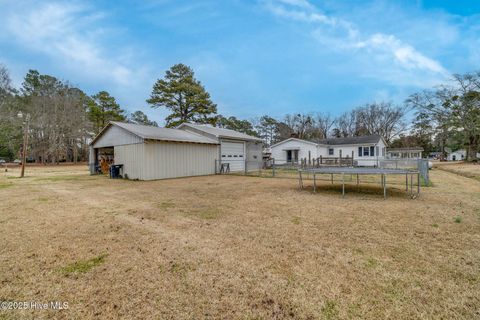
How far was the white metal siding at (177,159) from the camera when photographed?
1277 centimetres

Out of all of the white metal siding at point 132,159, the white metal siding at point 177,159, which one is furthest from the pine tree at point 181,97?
the white metal siding at point 132,159

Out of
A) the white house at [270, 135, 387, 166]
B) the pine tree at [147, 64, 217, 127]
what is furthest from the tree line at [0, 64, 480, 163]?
the white house at [270, 135, 387, 166]

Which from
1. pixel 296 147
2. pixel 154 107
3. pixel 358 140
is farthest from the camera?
pixel 154 107

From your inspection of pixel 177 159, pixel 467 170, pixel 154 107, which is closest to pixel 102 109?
pixel 154 107

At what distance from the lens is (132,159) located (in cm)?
1320

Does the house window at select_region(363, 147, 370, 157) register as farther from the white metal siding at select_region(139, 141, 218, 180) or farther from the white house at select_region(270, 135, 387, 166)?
the white metal siding at select_region(139, 141, 218, 180)

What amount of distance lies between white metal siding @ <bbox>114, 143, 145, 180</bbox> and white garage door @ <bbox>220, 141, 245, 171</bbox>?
6.51 metres

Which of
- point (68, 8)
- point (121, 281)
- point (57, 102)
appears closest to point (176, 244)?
point (121, 281)

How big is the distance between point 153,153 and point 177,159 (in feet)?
5.53

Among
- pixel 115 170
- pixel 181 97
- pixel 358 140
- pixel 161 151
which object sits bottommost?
pixel 115 170

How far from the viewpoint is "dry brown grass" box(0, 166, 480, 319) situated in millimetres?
2086

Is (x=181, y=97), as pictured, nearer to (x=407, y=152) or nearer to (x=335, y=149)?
(x=335, y=149)

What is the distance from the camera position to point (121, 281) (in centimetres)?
251

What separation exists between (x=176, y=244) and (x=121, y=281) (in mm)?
1112
